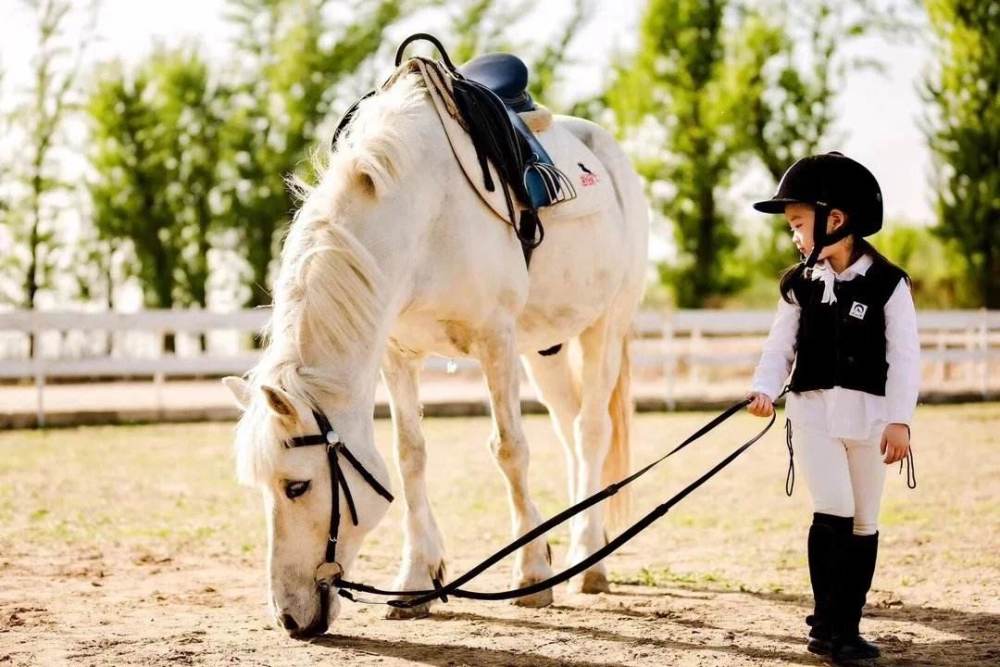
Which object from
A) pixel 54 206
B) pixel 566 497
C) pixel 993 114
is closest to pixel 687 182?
pixel 993 114

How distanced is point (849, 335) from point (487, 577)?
2.35 meters

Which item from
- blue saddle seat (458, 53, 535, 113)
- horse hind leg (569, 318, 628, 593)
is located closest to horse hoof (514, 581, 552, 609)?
horse hind leg (569, 318, 628, 593)

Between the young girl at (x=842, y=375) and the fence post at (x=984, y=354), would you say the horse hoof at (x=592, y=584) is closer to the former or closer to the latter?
the young girl at (x=842, y=375)

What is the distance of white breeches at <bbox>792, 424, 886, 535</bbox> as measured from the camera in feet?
12.8

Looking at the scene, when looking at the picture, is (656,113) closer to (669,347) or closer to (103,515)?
(669,347)

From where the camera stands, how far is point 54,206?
1016 inches

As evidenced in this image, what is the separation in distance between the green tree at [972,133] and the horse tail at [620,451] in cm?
2085

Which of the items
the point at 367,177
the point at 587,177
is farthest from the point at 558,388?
the point at 367,177

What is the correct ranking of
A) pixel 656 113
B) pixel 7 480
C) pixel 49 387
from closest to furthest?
pixel 7 480 < pixel 49 387 < pixel 656 113

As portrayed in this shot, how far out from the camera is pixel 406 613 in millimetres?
4738

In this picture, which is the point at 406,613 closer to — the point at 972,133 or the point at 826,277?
the point at 826,277

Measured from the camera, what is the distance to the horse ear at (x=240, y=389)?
385 cm

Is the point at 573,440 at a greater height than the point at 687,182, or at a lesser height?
lesser

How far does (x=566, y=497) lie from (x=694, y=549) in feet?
7.05
